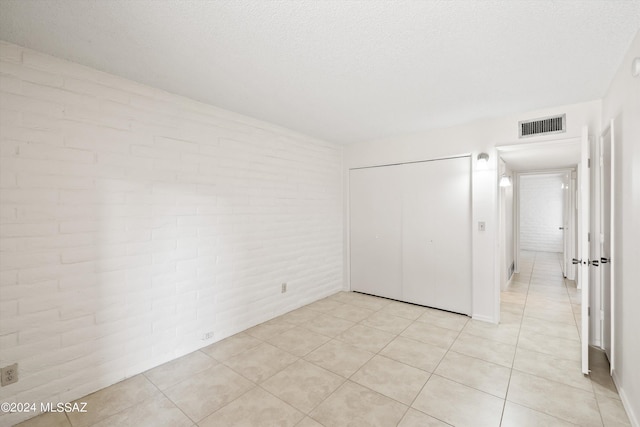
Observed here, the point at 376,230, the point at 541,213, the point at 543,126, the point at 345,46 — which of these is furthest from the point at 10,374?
the point at 541,213

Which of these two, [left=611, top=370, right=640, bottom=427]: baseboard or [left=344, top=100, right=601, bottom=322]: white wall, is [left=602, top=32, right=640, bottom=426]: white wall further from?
[left=344, top=100, right=601, bottom=322]: white wall

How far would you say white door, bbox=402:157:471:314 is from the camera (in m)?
3.80

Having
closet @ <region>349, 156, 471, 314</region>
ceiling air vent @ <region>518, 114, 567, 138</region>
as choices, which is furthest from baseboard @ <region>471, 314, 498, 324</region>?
ceiling air vent @ <region>518, 114, 567, 138</region>

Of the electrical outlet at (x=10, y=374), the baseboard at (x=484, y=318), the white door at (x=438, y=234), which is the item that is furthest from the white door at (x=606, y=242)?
the electrical outlet at (x=10, y=374)

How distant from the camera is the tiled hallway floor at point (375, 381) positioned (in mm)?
1958

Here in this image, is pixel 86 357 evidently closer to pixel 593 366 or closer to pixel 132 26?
pixel 132 26

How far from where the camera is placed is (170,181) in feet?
8.89

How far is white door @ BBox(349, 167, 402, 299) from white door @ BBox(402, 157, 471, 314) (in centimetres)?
14

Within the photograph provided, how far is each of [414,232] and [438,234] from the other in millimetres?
346

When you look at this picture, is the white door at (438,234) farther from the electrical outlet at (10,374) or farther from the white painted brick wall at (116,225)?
the electrical outlet at (10,374)

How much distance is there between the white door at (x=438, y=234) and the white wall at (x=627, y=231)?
1.59 meters

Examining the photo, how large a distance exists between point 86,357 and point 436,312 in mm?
3872

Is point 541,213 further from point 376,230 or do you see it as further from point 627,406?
point 627,406

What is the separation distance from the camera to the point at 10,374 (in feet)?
6.16
